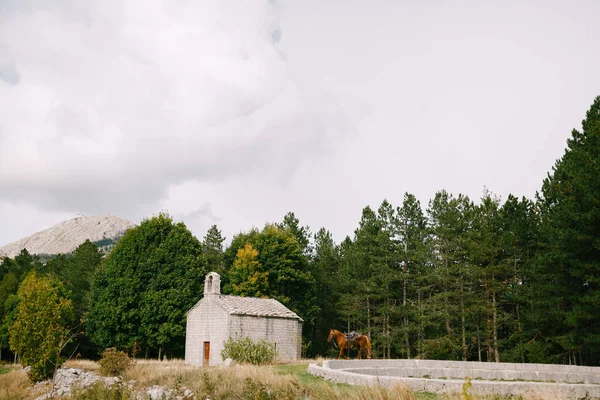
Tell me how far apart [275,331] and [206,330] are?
4.49m

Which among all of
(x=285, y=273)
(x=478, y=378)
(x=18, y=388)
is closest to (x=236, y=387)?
(x=478, y=378)

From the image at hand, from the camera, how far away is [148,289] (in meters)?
41.4

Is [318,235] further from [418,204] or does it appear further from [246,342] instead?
[246,342]

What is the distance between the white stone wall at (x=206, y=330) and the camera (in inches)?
1239

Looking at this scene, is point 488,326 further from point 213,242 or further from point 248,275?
point 213,242

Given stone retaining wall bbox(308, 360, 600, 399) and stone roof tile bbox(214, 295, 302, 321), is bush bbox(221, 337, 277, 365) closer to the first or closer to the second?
stone roof tile bbox(214, 295, 302, 321)

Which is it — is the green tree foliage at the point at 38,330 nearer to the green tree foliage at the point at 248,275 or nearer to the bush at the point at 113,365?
the bush at the point at 113,365

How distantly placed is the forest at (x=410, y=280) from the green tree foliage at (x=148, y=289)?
0.34 ft

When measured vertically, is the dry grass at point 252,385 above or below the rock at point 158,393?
above

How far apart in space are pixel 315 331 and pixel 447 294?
20020 mm

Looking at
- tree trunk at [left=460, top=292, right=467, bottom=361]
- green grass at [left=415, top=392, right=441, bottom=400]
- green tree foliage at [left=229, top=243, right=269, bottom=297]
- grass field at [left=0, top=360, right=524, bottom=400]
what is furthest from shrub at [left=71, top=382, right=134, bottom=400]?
green tree foliage at [left=229, top=243, right=269, bottom=297]

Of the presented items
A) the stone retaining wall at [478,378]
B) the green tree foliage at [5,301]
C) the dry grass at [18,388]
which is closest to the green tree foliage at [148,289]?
the green tree foliage at [5,301]

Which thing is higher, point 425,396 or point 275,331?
point 275,331

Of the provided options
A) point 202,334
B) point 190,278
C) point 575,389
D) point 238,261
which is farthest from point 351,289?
point 575,389
